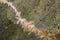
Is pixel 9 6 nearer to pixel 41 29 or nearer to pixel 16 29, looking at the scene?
pixel 16 29

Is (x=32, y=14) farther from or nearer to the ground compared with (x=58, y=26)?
farther from the ground

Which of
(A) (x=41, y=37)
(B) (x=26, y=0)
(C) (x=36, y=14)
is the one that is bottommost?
(A) (x=41, y=37)

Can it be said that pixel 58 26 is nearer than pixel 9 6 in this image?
Yes

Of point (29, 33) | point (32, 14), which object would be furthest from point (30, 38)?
point (32, 14)

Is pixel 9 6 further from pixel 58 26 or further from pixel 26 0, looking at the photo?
pixel 58 26

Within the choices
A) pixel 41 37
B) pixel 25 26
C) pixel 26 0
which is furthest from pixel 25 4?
pixel 41 37

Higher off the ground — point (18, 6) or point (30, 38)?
point (18, 6)
